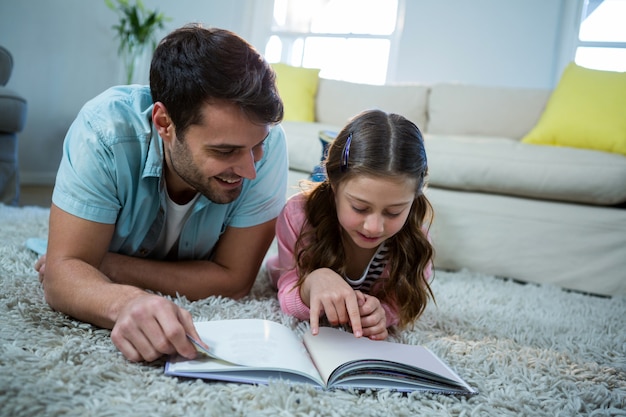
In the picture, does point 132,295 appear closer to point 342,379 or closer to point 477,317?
point 342,379

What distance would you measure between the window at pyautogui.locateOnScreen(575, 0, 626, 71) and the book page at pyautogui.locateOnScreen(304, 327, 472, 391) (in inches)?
123

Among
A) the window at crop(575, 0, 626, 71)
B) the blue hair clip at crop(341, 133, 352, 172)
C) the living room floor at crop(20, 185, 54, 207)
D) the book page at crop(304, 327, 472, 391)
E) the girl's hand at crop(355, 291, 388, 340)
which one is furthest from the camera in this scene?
the window at crop(575, 0, 626, 71)

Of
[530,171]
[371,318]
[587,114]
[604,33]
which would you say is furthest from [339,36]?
[371,318]

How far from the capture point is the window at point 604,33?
3328 mm

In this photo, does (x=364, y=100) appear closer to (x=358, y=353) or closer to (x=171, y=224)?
(x=171, y=224)

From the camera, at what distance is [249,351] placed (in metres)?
0.79

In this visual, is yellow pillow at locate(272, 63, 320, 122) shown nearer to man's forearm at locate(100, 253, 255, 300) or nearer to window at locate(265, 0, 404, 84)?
window at locate(265, 0, 404, 84)

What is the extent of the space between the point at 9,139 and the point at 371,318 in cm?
201

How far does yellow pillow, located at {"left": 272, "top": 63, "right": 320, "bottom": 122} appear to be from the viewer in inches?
121

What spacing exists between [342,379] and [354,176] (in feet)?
1.41

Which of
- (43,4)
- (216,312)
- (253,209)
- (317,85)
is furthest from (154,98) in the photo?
(43,4)

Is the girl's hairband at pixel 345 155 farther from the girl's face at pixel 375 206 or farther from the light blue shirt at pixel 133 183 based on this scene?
the light blue shirt at pixel 133 183

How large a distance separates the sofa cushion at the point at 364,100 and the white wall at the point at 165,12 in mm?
776

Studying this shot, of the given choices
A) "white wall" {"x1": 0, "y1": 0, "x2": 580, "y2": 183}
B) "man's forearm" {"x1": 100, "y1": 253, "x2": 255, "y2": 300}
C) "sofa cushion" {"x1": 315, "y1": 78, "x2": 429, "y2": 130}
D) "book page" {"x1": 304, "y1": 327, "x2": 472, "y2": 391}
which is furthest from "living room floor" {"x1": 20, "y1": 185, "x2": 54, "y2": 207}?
"book page" {"x1": 304, "y1": 327, "x2": 472, "y2": 391}
